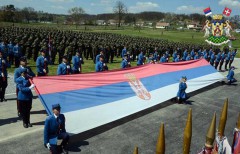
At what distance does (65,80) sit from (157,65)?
5229mm

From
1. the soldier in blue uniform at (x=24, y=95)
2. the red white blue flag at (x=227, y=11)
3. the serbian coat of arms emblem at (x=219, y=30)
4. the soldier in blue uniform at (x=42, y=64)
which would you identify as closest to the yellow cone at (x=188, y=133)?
the soldier in blue uniform at (x=24, y=95)

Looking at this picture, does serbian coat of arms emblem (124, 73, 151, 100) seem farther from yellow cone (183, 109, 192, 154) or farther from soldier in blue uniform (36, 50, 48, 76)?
yellow cone (183, 109, 192, 154)

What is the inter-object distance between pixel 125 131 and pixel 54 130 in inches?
106

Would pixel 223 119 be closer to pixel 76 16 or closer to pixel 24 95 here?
pixel 24 95

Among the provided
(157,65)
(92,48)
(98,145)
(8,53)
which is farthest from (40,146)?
(92,48)

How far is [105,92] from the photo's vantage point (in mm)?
8641

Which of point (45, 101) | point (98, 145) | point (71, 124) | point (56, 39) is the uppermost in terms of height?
point (56, 39)

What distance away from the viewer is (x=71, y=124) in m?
7.09

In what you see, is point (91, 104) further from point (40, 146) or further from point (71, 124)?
point (40, 146)

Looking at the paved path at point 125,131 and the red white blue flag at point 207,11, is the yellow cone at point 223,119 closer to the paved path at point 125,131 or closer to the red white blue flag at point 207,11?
the paved path at point 125,131

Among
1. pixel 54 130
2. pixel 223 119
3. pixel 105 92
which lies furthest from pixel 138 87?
pixel 223 119

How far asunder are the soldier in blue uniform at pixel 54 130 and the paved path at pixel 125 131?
2.70 feet

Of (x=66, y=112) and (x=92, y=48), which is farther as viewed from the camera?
(x=92, y=48)

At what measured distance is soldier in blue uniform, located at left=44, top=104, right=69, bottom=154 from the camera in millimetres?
5738
